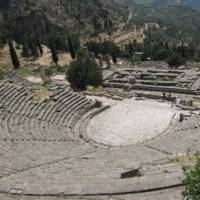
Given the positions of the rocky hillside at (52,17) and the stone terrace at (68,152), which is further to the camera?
the rocky hillside at (52,17)

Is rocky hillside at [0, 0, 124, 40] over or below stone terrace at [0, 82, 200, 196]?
over

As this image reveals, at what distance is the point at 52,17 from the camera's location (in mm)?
121250

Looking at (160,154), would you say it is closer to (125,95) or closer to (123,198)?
(123,198)

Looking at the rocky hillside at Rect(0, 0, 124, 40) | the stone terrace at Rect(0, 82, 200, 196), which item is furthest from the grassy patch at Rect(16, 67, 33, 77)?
the rocky hillside at Rect(0, 0, 124, 40)

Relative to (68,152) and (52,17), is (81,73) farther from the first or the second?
(52,17)

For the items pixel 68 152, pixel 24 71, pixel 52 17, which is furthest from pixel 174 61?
pixel 52 17

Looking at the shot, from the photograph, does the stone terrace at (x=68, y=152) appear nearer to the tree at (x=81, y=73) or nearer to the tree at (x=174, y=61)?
the tree at (x=81, y=73)

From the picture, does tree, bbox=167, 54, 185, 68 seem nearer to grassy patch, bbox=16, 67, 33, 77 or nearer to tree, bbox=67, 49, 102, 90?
tree, bbox=67, 49, 102, 90

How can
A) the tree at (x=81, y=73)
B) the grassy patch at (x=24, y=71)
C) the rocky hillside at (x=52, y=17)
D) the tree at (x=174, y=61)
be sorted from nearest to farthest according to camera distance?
1. the tree at (x=81, y=73)
2. the grassy patch at (x=24, y=71)
3. the tree at (x=174, y=61)
4. the rocky hillside at (x=52, y=17)

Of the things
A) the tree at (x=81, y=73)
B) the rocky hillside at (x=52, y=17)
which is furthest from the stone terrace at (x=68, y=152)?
the rocky hillside at (x=52, y=17)

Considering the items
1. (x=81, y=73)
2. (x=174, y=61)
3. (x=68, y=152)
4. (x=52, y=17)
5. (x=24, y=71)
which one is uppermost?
(x=52, y=17)

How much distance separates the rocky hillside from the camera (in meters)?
107

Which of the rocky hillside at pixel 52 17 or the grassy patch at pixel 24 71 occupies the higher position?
the rocky hillside at pixel 52 17

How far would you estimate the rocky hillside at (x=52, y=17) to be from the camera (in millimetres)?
107200
